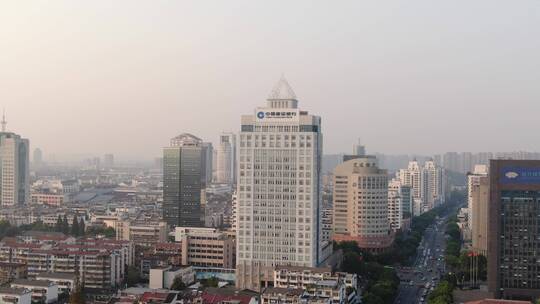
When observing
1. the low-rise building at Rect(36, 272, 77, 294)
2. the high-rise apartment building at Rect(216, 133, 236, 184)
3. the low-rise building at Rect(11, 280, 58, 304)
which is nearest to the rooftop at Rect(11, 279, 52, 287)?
the low-rise building at Rect(11, 280, 58, 304)

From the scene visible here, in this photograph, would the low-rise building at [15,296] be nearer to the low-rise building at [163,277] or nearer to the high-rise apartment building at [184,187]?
the low-rise building at [163,277]

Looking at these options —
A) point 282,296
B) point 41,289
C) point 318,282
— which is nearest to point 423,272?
point 318,282

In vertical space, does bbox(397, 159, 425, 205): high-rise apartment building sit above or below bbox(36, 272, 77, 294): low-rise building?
above

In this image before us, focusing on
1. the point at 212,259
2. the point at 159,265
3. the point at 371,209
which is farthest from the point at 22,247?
the point at 371,209

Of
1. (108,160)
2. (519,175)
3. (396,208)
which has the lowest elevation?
(396,208)

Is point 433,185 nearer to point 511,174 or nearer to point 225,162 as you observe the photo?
point 225,162

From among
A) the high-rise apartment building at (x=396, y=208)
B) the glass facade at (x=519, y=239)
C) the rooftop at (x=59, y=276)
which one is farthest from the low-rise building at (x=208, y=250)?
the high-rise apartment building at (x=396, y=208)

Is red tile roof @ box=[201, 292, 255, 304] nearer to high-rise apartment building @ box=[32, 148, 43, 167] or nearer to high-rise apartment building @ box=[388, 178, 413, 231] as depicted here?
high-rise apartment building @ box=[388, 178, 413, 231]
